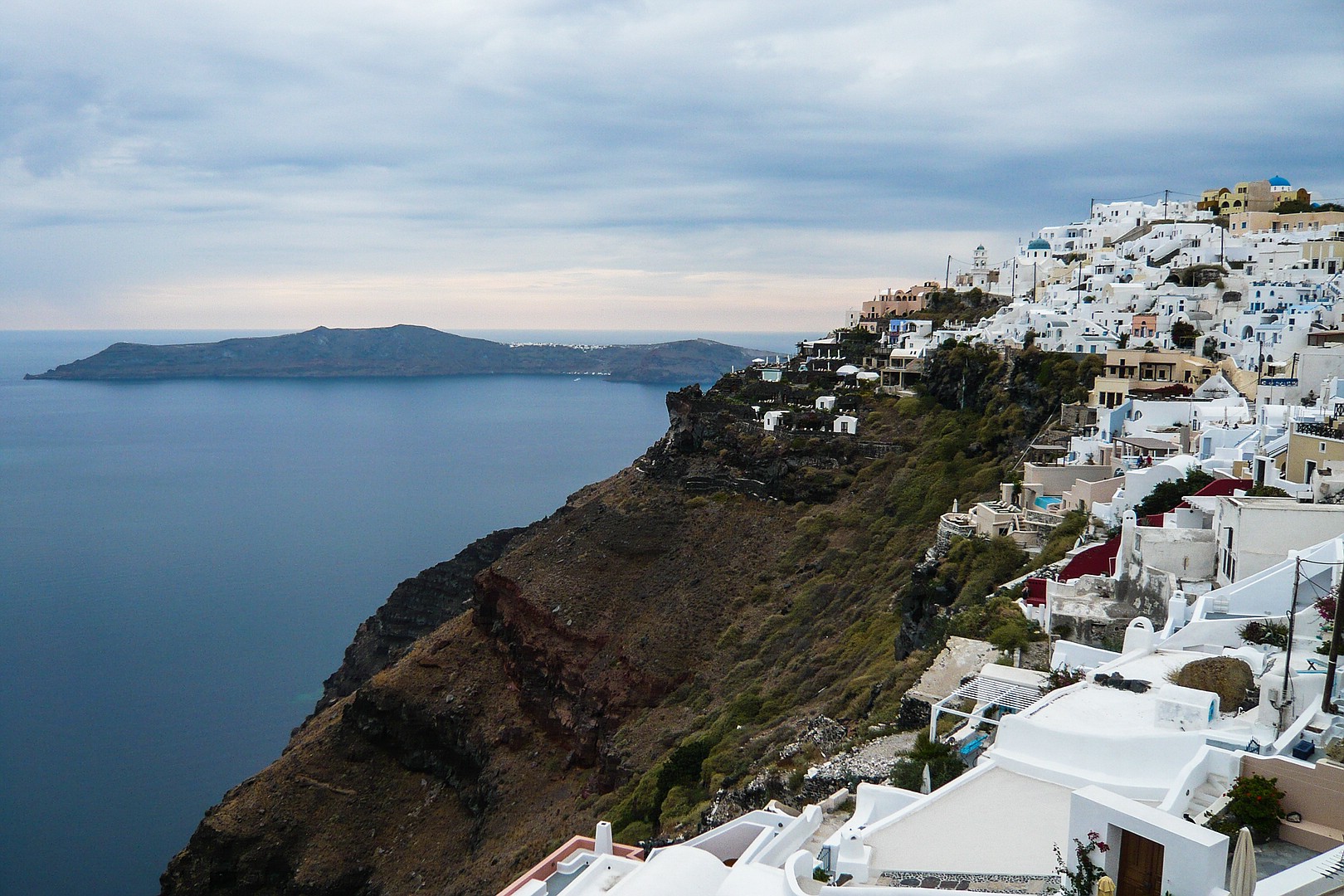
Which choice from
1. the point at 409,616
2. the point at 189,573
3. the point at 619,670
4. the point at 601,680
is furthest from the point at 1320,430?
the point at 189,573

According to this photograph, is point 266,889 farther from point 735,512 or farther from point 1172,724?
point 1172,724

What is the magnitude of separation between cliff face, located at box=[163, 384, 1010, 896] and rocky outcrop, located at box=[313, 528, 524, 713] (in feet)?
18.4

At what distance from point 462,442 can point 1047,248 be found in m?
78.8

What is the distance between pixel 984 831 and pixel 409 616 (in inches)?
1676

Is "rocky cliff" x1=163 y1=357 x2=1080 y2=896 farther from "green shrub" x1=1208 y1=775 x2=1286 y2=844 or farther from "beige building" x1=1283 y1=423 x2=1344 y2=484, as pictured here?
"green shrub" x1=1208 y1=775 x2=1286 y2=844

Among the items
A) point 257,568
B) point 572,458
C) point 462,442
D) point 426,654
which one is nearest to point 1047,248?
point 426,654

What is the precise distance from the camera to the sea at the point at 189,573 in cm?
3744

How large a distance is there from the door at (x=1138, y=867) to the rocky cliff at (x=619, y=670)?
12973mm

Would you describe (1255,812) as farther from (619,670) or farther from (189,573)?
(189,573)

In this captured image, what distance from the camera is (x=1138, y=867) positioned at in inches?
254

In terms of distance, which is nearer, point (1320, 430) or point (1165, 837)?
point (1165, 837)

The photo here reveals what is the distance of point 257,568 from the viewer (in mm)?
66062

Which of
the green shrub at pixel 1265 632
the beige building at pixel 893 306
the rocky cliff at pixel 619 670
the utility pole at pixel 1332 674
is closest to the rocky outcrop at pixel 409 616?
the rocky cliff at pixel 619 670

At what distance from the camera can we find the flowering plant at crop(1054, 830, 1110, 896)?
6.45 metres
